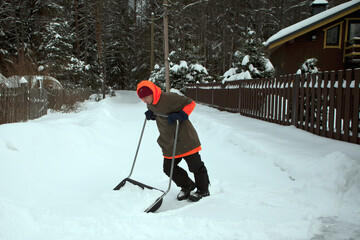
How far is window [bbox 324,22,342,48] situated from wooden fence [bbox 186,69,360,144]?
40.8 feet

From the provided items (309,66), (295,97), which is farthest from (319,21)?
(295,97)

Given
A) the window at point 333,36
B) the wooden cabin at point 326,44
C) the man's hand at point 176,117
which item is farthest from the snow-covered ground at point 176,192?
the window at point 333,36

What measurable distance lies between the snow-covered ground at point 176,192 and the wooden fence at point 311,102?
439 mm

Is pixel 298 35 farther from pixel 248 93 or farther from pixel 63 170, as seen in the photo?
pixel 63 170

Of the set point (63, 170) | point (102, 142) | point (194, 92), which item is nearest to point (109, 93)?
point (194, 92)

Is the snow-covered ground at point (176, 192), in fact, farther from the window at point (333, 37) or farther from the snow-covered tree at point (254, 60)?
the window at point (333, 37)

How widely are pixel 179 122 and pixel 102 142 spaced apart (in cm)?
378

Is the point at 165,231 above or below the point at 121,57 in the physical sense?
below

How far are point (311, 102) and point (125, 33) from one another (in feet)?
118

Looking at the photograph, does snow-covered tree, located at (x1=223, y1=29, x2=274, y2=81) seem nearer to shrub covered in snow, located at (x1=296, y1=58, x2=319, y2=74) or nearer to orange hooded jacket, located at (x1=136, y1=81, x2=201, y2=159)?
shrub covered in snow, located at (x1=296, y1=58, x2=319, y2=74)

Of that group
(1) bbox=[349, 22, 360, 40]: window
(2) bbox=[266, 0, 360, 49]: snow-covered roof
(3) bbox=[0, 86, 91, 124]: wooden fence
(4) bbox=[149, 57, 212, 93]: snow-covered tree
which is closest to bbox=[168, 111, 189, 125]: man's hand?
(3) bbox=[0, 86, 91, 124]: wooden fence

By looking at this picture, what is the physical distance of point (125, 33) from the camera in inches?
1535

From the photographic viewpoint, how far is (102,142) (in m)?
6.90

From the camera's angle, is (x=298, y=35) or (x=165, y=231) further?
(x=298, y=35)
